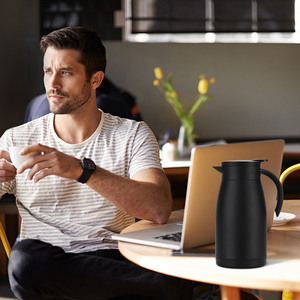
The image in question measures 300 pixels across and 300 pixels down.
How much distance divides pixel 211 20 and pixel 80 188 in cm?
314

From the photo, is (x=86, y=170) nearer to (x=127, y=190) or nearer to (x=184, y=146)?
(x=127, y=190)

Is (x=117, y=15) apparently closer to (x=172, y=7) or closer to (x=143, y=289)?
(x=172, y=7)

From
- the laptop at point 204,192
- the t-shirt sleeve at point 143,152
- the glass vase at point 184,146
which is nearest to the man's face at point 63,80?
the t-shirt sleeve at point 143,152

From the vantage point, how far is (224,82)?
4117 mm

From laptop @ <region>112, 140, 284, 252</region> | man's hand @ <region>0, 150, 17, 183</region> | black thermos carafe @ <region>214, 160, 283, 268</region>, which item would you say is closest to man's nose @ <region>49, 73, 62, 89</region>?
man's hand @ <region>0, 150, 17, 183</region>

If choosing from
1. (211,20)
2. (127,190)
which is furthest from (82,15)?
(127,190)

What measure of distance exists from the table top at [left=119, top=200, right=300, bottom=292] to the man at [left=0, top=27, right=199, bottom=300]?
0.82 ft

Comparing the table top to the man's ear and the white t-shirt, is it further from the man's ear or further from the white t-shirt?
the man's ear

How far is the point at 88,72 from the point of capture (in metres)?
1.60

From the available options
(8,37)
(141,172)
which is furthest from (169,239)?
(8,37)

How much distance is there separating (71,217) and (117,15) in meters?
2.97

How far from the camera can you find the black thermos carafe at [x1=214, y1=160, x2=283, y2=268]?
0.82m

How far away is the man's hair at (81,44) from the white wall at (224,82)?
7.84 feet

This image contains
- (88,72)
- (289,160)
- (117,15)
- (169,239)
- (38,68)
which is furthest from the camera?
(117,15)
